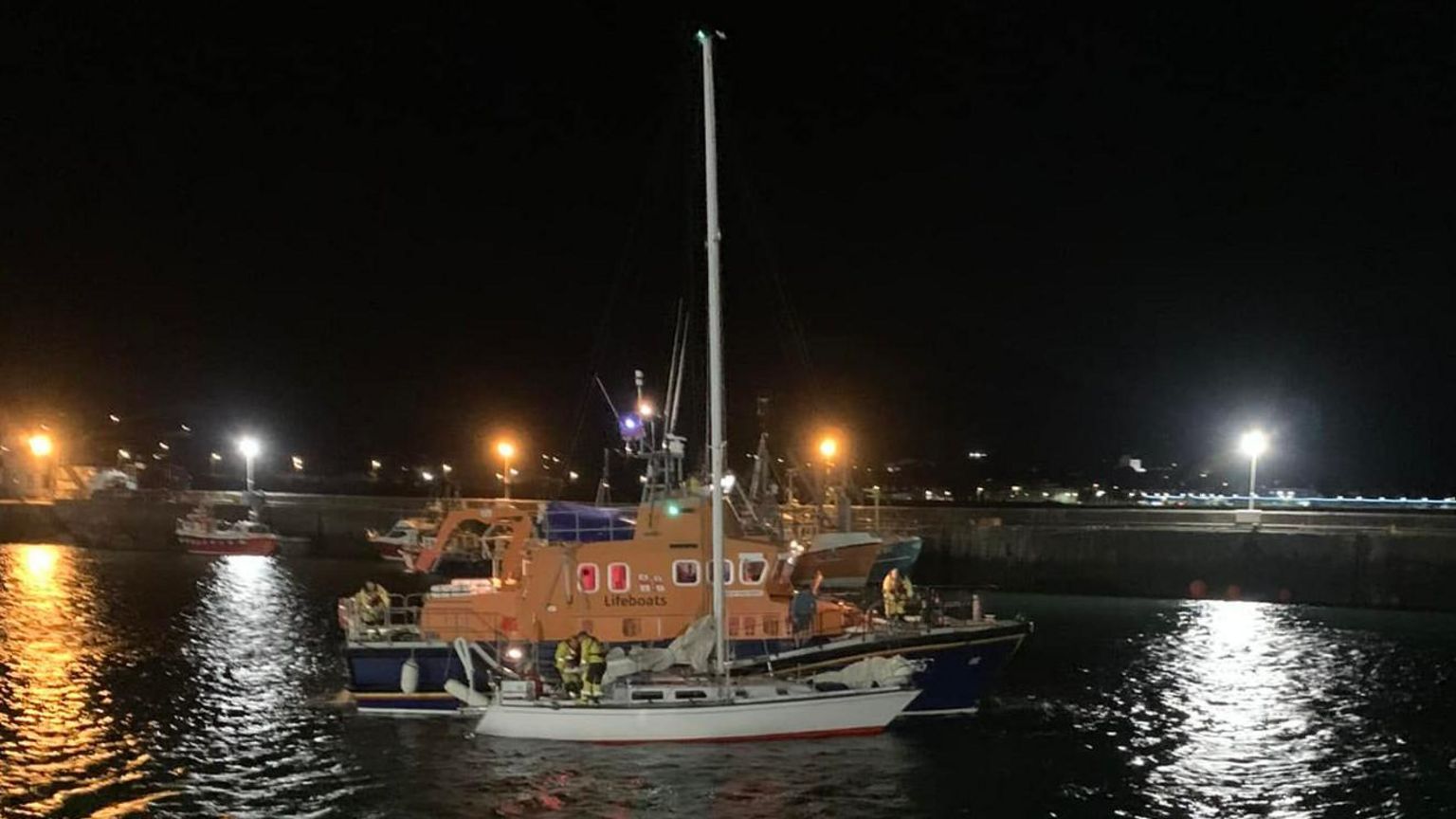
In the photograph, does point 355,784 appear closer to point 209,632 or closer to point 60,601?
point 209,632

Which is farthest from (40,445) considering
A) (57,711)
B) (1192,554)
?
(1192,554)

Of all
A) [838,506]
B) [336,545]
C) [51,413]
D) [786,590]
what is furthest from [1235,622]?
[51,413]

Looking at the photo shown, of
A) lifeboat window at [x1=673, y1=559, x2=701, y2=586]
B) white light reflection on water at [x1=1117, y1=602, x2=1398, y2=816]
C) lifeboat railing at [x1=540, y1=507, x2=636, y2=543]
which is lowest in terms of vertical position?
white light reflection on water at [x1=1117, y1=602, x2=1398, y2=816]

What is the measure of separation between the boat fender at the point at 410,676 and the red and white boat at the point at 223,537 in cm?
3440

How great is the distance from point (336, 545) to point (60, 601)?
60.4ft

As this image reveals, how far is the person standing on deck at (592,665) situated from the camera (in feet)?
58.9

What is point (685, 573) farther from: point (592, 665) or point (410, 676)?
point (410, 676)

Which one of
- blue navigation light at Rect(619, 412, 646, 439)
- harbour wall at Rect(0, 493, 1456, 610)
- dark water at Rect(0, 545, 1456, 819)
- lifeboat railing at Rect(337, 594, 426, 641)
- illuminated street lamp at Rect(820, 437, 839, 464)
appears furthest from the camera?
illuminated street lamp at Rect(820, 437, 839, 464)

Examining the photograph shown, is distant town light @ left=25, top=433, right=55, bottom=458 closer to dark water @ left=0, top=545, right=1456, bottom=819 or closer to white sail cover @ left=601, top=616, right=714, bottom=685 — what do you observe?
dark water @ left=0, top=545, right=1456, bottom=819

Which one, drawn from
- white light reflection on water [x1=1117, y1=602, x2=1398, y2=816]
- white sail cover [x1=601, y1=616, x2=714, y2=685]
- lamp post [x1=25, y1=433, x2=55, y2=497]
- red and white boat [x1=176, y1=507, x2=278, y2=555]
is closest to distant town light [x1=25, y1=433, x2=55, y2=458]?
lamp post [x1=25, y1=433, x2=55, y2=497]

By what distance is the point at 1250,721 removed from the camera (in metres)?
21.1

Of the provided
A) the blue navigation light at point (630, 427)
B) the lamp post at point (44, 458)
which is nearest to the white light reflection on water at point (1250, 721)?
the blue navigation light at point (630, 427)

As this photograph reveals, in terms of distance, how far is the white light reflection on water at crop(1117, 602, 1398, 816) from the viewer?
16938 millimetres

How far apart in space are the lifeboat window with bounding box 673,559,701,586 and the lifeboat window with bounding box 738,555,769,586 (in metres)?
0.80
